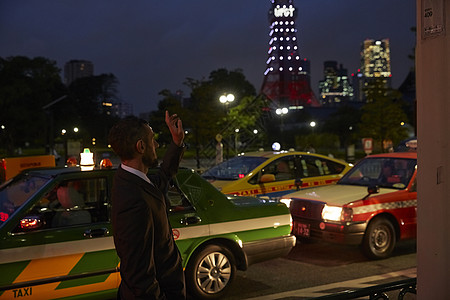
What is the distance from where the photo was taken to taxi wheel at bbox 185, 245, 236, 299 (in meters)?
5.54

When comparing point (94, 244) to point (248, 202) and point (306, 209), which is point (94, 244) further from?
point (306, 209)

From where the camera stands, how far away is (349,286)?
254 inches

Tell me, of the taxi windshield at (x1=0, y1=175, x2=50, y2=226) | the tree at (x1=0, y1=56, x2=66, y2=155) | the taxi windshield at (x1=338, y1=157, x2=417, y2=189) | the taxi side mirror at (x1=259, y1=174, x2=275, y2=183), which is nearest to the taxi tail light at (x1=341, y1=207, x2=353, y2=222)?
the taxi windshield at (x1=338, y1=157, x2=417, y2=189)

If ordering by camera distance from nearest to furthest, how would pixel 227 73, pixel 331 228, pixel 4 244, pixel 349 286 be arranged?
pixel 4 244 → pixel 349 286 → pixel 331 228 → pixel 227 73

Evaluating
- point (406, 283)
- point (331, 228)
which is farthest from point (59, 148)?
point (406, 283)

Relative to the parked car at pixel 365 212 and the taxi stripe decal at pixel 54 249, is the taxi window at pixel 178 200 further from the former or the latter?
the parked car at pixel 365 212

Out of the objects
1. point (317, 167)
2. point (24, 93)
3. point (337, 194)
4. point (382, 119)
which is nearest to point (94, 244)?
point (337, 194)

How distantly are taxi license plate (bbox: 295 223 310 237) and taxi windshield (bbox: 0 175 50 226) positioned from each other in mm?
4186

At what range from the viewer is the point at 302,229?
317 inches

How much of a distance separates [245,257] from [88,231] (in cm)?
181

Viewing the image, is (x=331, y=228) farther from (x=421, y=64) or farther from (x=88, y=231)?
(x=421, y=64)

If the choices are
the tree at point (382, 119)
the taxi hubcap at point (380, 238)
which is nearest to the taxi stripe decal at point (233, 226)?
the taxi hubcap at point (380, 238)

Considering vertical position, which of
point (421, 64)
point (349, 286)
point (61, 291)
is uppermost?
point (421, 64)

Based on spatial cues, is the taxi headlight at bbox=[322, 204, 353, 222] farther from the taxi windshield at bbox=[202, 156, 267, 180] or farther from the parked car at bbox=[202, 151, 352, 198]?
the taxi windshield at bbox=[202, 156, 267, 180]
